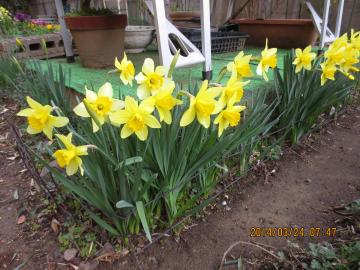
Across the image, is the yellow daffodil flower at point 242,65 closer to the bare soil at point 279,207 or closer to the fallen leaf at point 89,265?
the bare soil at point 279,207

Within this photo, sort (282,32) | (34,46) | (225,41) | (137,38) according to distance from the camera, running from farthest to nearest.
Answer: (34,46) → (137,38) → (282,32) → (225,41)

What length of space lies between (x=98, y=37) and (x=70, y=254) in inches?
72.5

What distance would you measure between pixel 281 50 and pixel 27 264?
3179 mm

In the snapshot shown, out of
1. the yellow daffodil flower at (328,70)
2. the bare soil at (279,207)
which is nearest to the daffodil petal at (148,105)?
the bare soil at (279,207)

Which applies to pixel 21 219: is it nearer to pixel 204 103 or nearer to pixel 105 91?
pixel 105 91

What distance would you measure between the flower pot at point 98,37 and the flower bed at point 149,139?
59.2 inches

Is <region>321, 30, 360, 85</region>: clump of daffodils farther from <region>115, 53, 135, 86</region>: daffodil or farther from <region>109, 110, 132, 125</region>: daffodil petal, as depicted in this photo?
<region>109, 110, 132, 125</region>: daffodil petal

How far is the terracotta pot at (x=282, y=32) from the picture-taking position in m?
3.01

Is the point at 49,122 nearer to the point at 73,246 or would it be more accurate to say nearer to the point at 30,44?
the point at 73,246

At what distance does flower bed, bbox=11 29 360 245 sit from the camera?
0.76 metres

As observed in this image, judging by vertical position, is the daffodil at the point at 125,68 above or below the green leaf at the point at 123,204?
above

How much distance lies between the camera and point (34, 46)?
341cm

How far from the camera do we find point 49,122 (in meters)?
0.79
